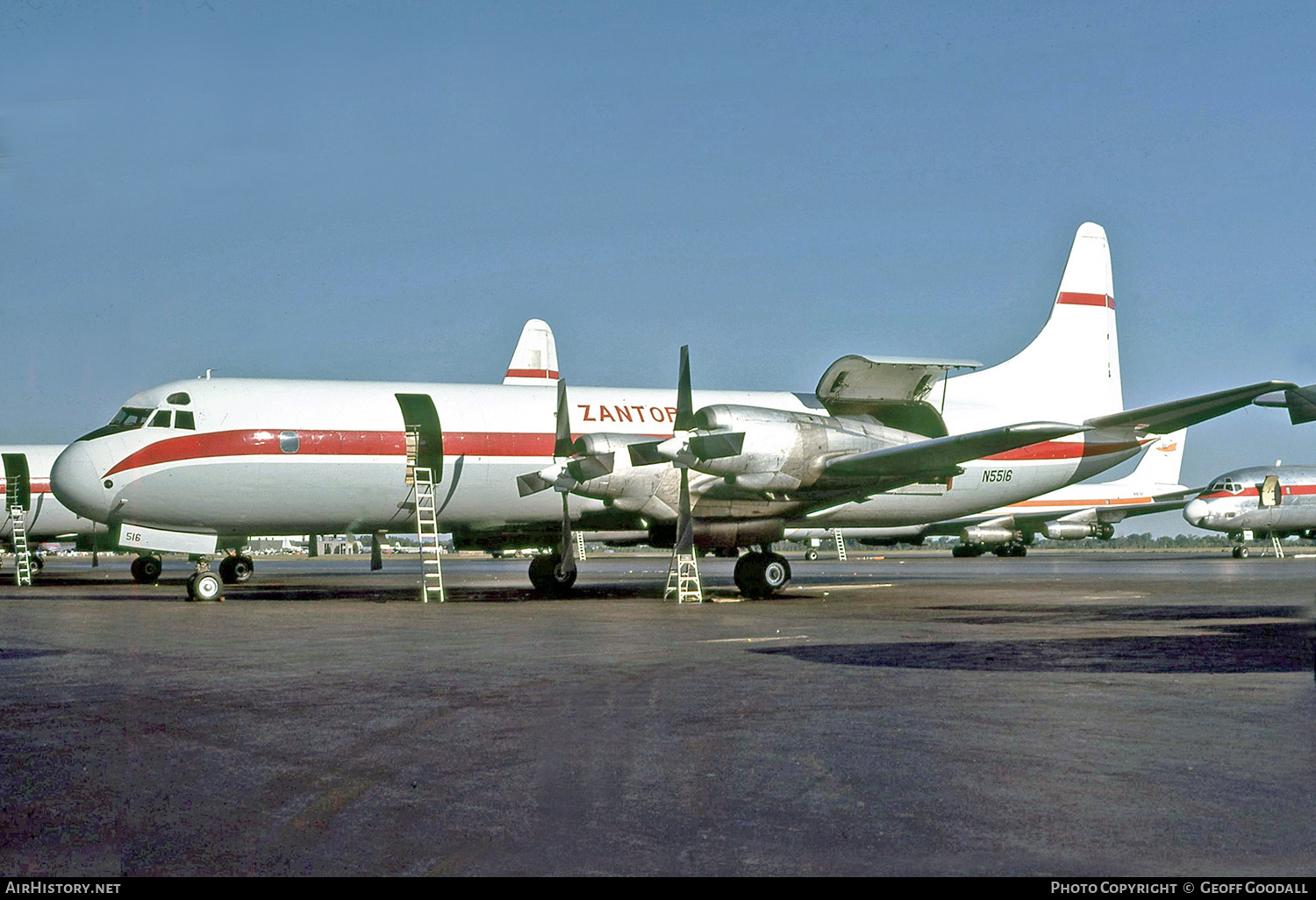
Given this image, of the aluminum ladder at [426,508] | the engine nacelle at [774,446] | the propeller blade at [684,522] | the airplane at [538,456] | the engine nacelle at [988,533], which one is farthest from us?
the engine nacelle at [988,533]

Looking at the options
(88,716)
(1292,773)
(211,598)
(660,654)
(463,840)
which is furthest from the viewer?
(211,598)

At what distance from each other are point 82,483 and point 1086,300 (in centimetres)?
2565

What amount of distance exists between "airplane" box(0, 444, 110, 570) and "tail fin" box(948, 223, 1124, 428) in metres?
33.9

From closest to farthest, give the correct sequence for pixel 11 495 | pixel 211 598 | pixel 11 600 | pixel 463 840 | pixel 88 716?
pixel 463 840, pixel 88 716, pixel 211 598, pixel 11 600, pixel 11 495

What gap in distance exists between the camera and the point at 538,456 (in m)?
26.2

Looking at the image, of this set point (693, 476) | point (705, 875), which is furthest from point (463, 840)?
point (693, 476)

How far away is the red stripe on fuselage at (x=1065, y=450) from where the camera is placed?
94.5ft

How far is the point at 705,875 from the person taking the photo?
474 centimetres

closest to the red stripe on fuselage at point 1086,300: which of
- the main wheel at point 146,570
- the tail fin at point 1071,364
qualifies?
the tail fin at point 1071,364

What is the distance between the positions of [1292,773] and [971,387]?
2447 centimetres

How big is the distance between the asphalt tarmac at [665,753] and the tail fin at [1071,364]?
1495 cm

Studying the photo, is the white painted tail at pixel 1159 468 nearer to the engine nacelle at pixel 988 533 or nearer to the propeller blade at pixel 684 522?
the engine nacelle at pixel 988 533

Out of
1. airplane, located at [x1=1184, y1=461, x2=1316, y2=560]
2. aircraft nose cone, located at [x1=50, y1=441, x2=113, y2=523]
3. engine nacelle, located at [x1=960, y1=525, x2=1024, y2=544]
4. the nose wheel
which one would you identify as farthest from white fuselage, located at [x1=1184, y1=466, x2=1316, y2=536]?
aircraft nose cone, located at [x1=50, y1=441, x2=113, y2=523]

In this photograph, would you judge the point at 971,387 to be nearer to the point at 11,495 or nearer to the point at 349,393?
the point at 349,393
